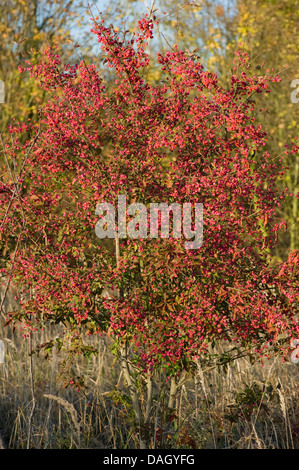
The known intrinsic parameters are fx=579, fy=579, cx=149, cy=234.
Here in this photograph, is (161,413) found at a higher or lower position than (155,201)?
lower

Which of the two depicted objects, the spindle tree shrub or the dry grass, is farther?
the dry grass

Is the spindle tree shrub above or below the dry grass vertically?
above

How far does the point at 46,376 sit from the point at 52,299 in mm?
2054

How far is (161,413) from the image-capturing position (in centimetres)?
419

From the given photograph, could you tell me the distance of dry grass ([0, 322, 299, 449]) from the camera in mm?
4086

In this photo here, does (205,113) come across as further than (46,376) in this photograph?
No

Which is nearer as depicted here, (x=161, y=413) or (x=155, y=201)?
(x=155, y=201)

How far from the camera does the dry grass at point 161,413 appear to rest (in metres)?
4.09

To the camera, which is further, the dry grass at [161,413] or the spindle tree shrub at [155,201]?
the dry grass at [161,413]

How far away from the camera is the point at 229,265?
363 centimetres

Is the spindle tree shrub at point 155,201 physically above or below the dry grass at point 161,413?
above
